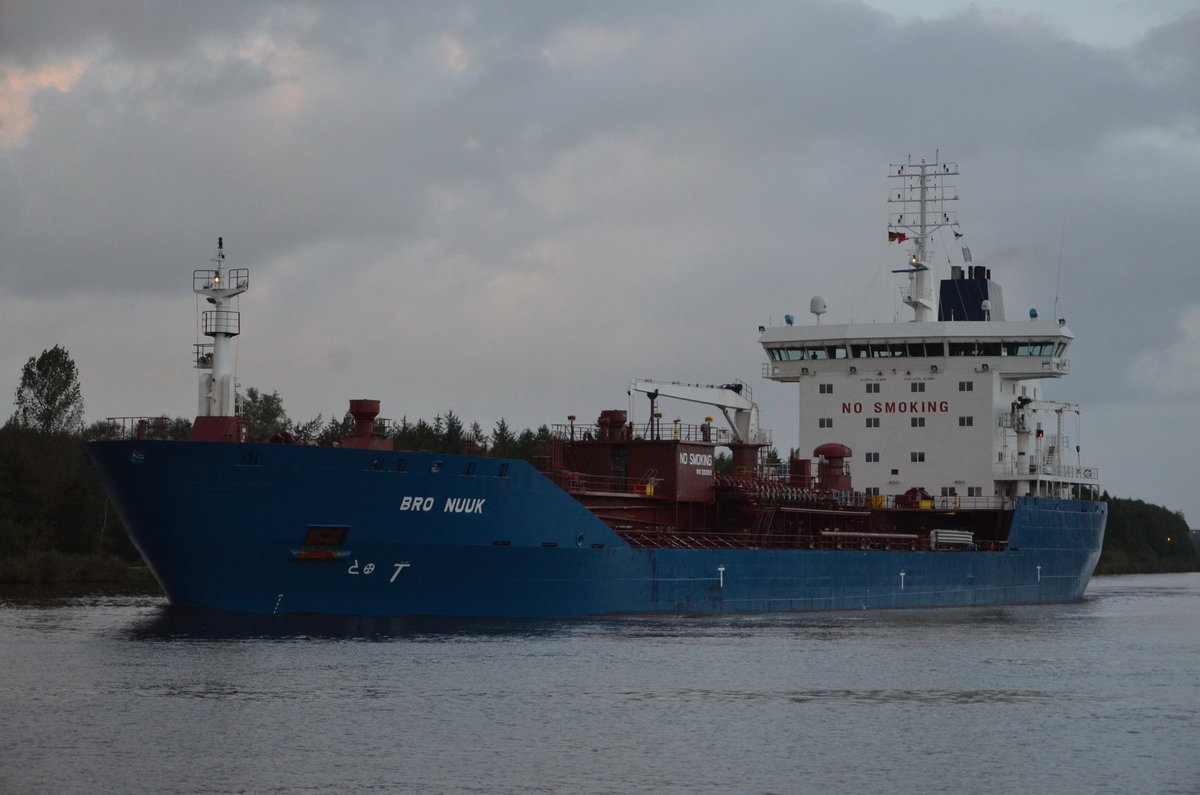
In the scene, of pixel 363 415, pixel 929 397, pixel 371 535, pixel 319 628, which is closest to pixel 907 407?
pixel 929 397

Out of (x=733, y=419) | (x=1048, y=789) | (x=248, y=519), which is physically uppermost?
(x=733, y=419)

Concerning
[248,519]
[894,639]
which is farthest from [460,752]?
[894,639]

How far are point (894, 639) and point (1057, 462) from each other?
Answer: 19399mm

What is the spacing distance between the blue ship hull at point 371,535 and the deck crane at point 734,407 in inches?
293

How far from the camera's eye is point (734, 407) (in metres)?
48.0

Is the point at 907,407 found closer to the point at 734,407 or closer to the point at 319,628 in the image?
the point at 734,407

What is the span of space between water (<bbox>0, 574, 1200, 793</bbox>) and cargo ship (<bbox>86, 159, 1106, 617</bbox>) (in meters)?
1.15

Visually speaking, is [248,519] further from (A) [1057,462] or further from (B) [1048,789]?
(A) [1057,462]

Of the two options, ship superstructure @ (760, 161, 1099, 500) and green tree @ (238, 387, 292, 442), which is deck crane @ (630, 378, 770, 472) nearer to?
ship superstructure @ (760, 161, 1099, 500)

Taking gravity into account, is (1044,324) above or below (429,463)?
above

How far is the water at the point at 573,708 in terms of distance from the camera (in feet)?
62.3

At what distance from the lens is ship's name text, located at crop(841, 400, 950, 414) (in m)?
47.9

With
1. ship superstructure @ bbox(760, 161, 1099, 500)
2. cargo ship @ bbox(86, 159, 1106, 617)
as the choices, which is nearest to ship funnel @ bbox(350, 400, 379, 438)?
cargo ship @ bbox(86, 159, 1106, 617)

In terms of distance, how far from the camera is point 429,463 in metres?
31.7
